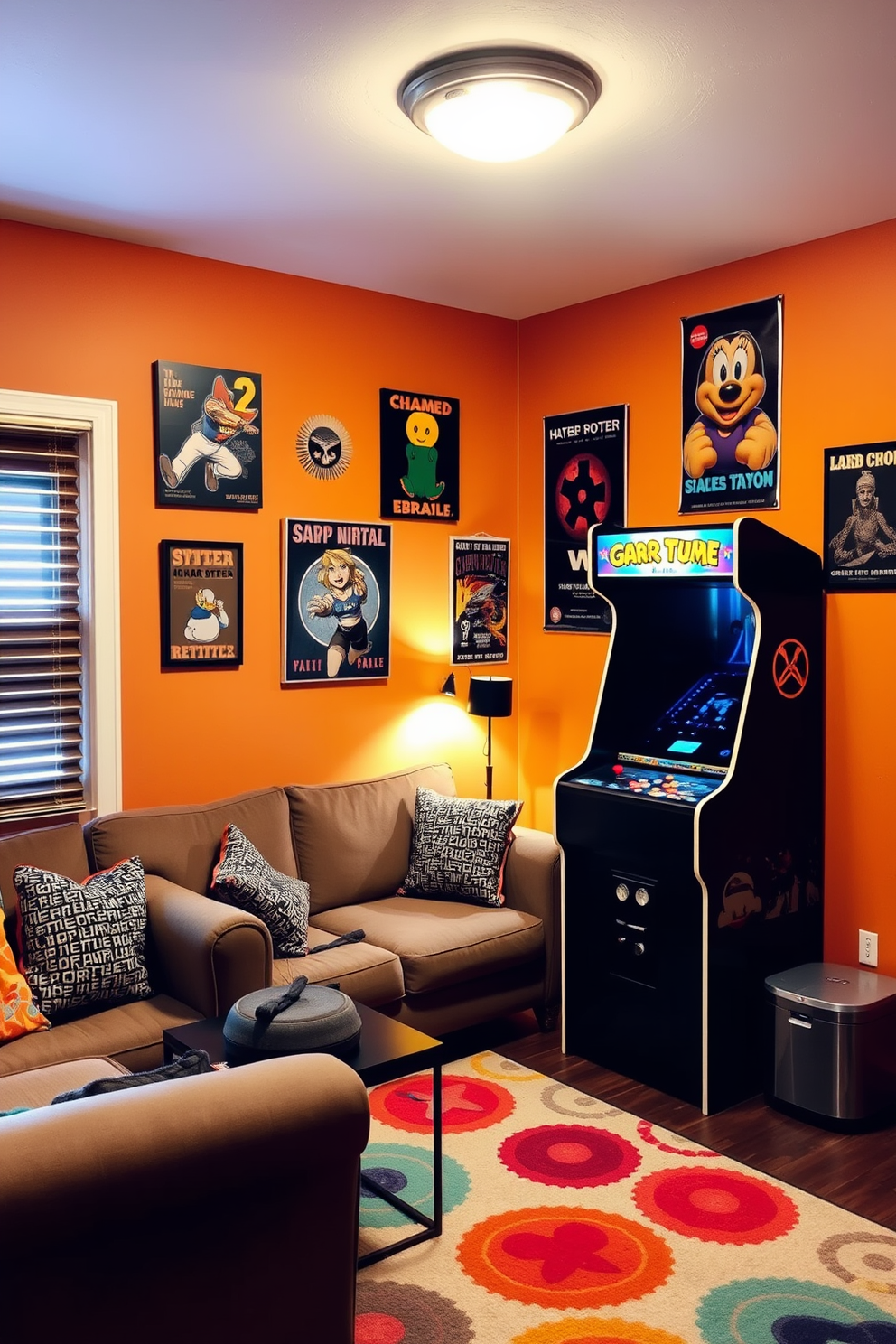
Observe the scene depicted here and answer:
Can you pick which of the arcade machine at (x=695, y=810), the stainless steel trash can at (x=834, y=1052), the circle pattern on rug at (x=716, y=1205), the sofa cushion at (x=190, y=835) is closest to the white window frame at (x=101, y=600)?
the sofa cushion at (x=190, y=835)

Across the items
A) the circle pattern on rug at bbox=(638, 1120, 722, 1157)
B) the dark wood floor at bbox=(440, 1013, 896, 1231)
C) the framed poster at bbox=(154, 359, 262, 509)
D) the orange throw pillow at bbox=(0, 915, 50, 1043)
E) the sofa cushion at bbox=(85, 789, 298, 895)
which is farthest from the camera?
the framed poster at bbox=(154, 359, 262, 509)

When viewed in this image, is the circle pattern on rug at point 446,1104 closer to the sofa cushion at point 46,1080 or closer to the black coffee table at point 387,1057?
the black coffee table at point 387,1057

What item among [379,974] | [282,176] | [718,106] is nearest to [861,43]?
[718,106]

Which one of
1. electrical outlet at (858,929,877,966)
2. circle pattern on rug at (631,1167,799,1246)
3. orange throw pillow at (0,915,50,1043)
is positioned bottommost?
circle pattern on rug at (631,1167,799,1246)

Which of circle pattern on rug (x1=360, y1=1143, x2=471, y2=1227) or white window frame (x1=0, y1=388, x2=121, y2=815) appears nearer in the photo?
circle pattern on rug (x1=360, y1=1143, x2=471, y2=1227)

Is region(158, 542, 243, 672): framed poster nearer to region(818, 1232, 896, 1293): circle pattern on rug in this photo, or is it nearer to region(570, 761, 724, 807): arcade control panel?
region(570, 761, 724, 807): arcade control panel

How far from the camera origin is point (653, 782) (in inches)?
148

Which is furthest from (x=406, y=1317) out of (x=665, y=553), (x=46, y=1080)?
(x=665, y=553)

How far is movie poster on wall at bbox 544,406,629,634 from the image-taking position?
4.70 meters

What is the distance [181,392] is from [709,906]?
2.56 metres

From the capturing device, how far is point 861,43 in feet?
8.29

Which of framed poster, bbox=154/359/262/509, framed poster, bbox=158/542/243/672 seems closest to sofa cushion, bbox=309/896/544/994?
framed poster, bbox=158/542/243/672

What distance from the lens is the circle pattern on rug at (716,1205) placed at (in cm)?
285

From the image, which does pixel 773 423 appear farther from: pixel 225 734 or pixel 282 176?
pixel 225 734
